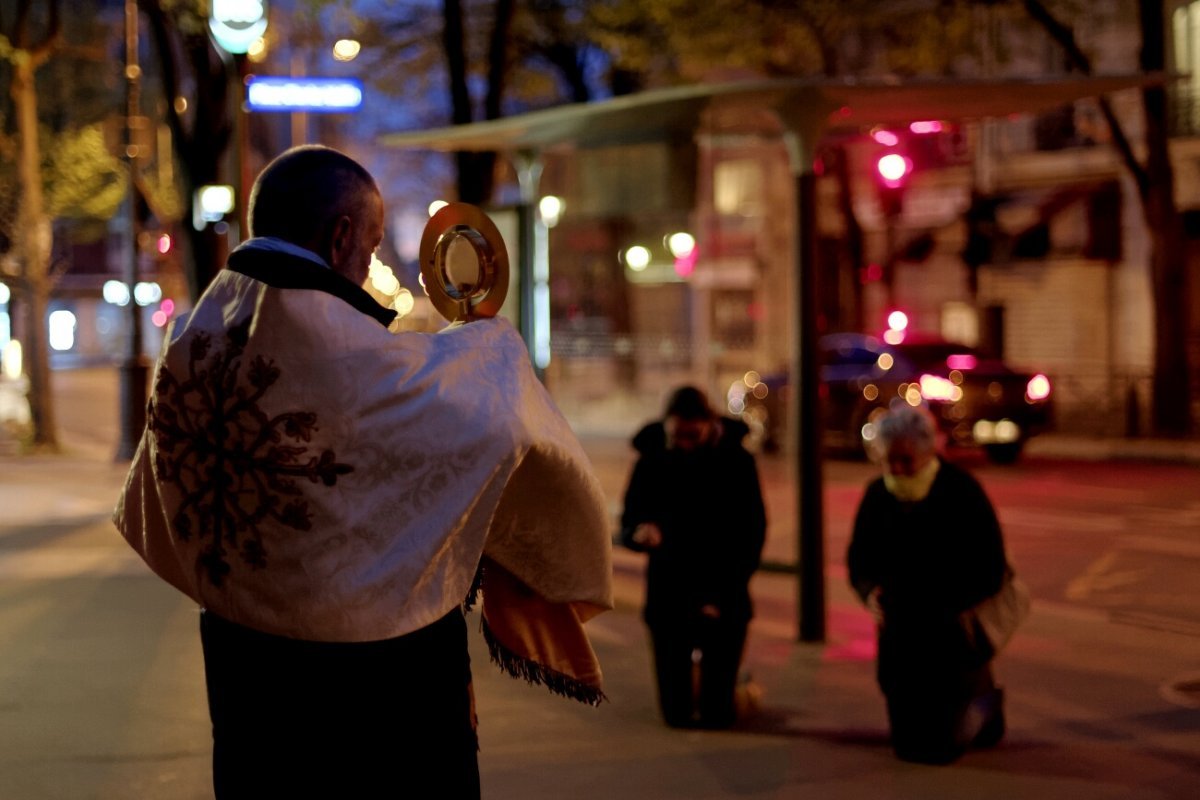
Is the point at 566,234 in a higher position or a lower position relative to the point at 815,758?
higher

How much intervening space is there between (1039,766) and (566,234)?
30.6 meters

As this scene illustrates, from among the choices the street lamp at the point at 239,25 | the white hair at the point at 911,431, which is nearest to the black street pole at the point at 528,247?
the street lamp at the point at 239,25

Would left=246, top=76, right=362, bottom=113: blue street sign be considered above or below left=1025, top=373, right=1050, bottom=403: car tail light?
above

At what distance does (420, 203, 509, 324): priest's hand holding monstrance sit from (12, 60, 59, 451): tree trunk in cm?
1952

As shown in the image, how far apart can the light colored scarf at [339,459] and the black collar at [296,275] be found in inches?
0.9

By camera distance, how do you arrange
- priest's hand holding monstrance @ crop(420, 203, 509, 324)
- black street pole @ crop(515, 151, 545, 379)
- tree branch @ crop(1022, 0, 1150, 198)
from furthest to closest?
tree branch @ crop(1022, 0, 1150, 198) < black street pole @ crop(515, 151, 545, 379) < priest's hand holding monstrance @ crop(420, 203, 509, 324)

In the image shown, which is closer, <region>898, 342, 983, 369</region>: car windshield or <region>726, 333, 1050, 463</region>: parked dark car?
<region>726, 333, 1050, 463</region>: parked dark car

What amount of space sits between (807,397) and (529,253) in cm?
391

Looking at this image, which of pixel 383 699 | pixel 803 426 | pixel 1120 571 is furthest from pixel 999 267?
pixel 383 699

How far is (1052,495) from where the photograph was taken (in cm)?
1738

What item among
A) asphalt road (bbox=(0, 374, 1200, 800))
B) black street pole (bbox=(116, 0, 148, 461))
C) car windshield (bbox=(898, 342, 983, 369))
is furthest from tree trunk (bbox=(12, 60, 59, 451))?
car windshield (bbox=(898, 342, 983, 369))

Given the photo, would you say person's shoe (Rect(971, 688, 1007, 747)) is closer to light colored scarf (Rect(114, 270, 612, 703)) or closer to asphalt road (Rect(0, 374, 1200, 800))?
asphalt road (Rect(0, 374, 1200, 800))

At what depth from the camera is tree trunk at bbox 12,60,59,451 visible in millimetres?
21109

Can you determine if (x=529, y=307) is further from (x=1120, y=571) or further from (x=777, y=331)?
(x=777, y=331)
